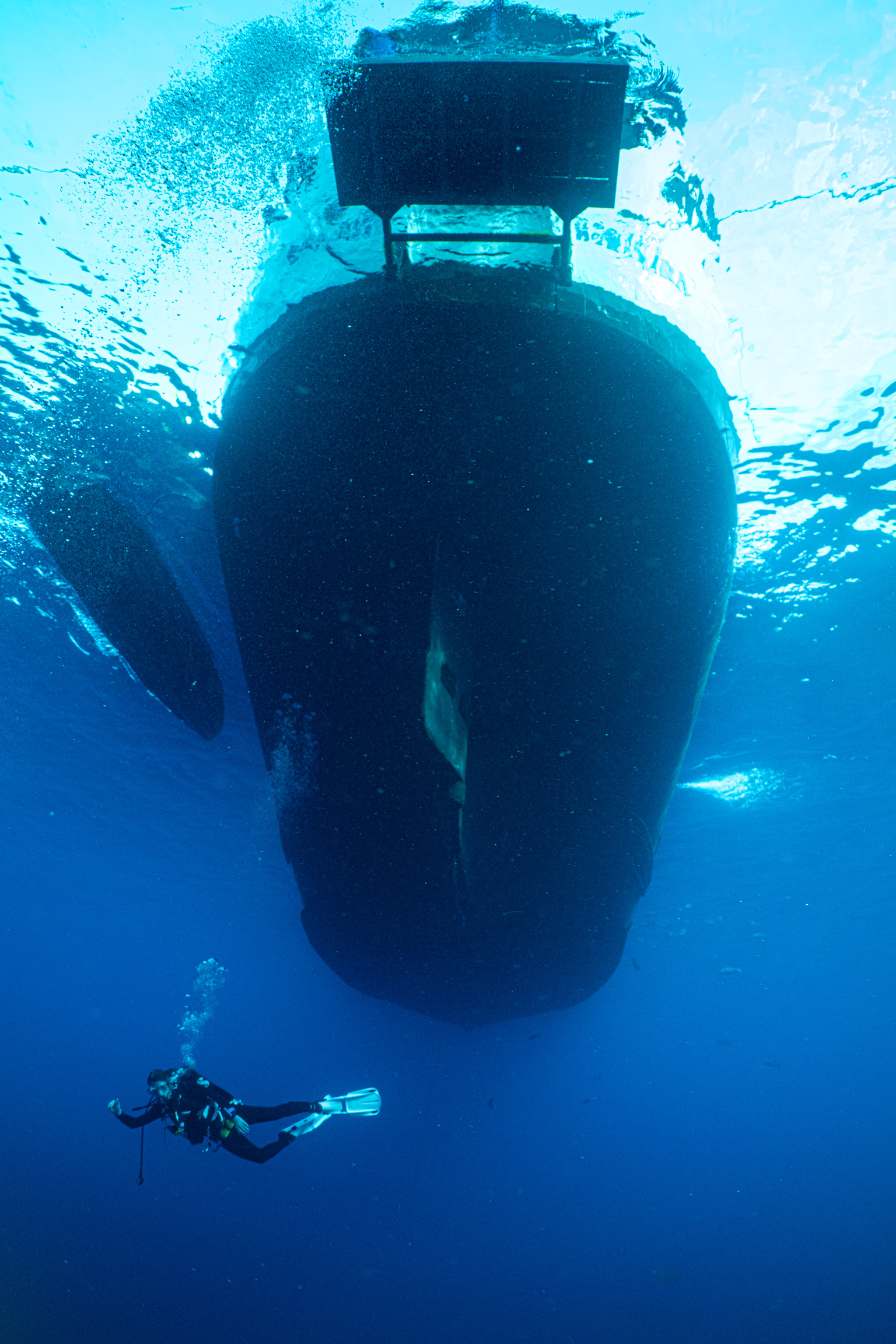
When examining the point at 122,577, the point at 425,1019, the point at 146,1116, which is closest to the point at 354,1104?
the point at 146,1116

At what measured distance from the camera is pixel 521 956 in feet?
31.7

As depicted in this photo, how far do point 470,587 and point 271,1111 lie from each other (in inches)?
330

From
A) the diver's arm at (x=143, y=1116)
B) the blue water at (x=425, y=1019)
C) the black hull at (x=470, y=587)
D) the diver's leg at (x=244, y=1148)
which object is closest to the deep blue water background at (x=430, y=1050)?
the blue water at (x=425, y=1019)

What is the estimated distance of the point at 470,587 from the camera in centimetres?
523

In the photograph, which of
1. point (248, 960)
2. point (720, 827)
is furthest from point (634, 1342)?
point (248, 960)

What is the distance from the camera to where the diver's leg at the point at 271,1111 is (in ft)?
28.0

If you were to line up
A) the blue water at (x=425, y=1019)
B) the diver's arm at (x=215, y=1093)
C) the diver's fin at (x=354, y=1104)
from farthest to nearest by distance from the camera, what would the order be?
1. the diver's fin at (x=354, y=1104)
2. the diver's arm at (x=215, y=1093)
3. the blue water at (x=425, y=1019)

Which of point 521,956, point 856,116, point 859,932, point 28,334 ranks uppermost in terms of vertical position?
point 856,116

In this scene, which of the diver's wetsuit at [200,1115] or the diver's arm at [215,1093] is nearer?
the diver's wetsuit at [200,1115]

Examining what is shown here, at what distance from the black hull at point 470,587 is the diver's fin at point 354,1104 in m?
3.40

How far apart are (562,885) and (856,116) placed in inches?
330

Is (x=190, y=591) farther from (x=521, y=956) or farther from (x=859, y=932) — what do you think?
(x=859, y=932)

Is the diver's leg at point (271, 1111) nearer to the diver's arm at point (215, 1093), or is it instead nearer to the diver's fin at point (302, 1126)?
the diver's fin at point (302, 1126)

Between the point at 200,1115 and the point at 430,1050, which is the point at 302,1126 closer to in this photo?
the point at 200,1115
